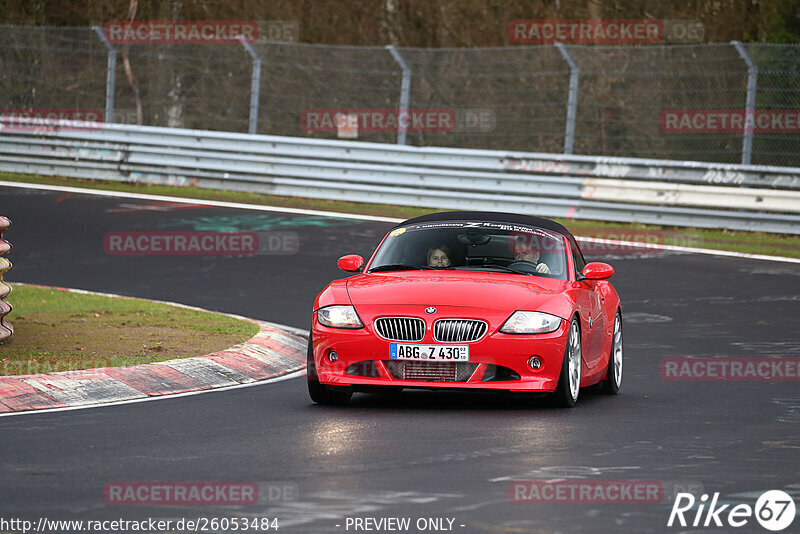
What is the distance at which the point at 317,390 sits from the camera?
998cm

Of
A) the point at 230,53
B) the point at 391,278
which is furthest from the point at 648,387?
the point at 230,53

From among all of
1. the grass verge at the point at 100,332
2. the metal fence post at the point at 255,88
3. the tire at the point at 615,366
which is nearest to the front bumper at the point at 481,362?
the tire at the point at 615,366

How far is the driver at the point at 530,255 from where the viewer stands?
35.6 ft

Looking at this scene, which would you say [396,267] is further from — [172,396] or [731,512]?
[731,512]

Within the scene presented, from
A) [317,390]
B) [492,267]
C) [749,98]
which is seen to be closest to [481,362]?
[317,390]

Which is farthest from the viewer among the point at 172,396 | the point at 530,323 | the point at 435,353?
the point at 172,396

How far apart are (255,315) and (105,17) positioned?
85.1 feet

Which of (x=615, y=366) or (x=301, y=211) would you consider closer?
(x=615, y=366)

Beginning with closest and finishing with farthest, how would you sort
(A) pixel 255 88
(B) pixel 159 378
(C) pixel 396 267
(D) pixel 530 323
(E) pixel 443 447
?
(E) pixel 443 447 → (D) pixel 530 323 → (B) pixel 159 378 → (C) pixel 396 267 → (A) pixel 255 88

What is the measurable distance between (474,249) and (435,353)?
1.62 m

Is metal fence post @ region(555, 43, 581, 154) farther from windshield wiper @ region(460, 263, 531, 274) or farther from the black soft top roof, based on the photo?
windshield wiper @ region(460, 263, 531, 274)

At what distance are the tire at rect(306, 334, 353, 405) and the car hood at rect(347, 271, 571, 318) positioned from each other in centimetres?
49

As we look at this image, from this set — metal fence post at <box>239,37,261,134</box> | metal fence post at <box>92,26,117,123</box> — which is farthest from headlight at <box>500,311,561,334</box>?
metal fence post at <box>92,26,117,123</box>

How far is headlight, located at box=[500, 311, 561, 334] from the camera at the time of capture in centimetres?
963
